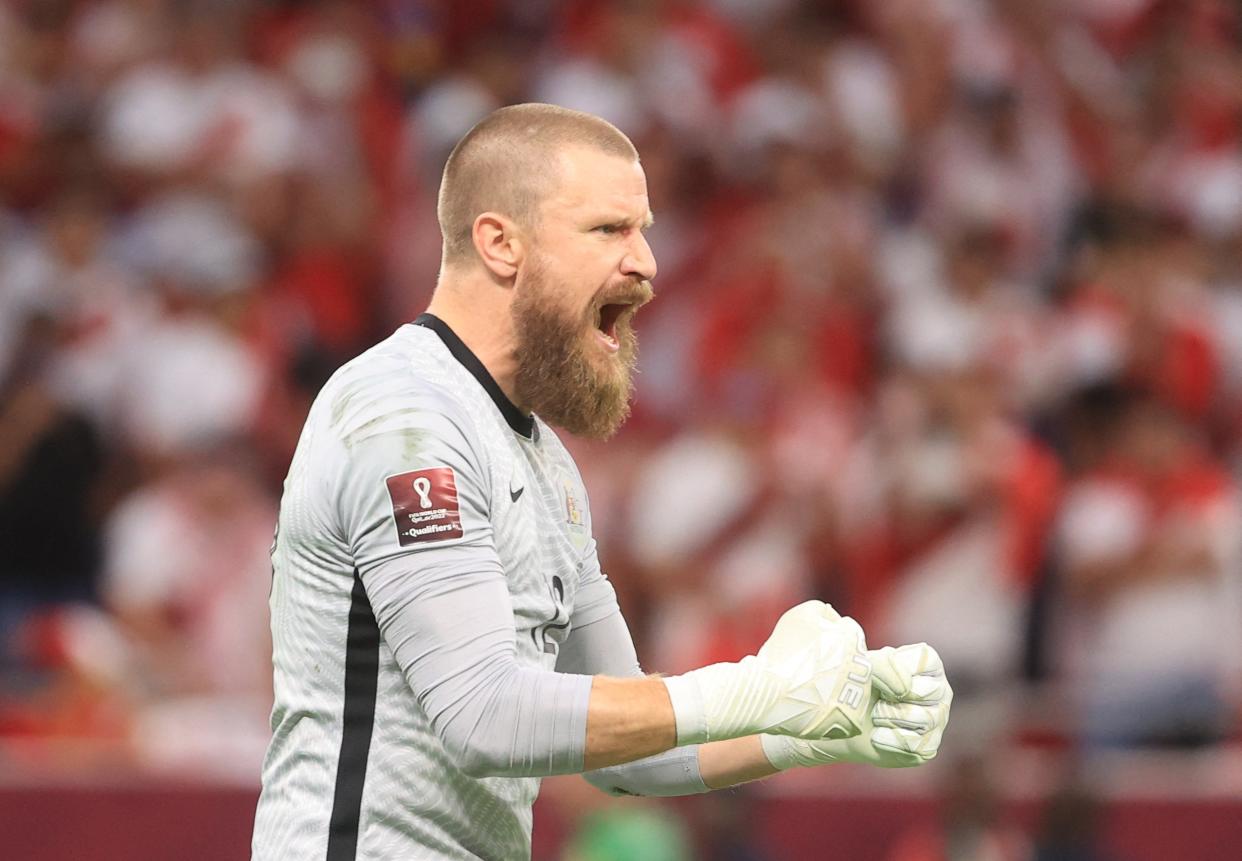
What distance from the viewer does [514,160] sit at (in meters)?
3.18

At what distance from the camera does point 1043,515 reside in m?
7.66

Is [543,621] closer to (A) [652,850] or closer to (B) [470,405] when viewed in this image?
(B) [470,405]

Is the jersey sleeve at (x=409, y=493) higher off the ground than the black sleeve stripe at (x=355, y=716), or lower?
higher

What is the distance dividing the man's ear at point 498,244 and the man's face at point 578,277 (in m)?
0.03

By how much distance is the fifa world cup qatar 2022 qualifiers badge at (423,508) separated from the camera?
2.82m

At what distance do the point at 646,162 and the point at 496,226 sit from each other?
603 centimetres

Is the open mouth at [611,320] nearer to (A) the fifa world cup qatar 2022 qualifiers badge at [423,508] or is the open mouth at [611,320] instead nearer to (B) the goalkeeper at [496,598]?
(B) the goalkeeper at [496,598]

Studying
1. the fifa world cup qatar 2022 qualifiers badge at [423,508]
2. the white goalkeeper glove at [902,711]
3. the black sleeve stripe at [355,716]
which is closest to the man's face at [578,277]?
Answer: the fifa world cup qatar 2022 qualifiers badge at [423,508]

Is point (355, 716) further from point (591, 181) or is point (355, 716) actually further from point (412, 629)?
point (591, 181)

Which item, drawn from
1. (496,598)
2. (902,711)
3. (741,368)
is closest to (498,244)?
(496,598)

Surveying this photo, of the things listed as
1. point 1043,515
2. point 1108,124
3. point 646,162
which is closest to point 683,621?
point 1043,515

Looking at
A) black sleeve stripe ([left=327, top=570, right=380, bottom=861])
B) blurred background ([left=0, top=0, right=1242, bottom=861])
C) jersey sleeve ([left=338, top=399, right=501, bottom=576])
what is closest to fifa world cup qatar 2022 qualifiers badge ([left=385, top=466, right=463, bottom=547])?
jersey sleeve ([left=338, top=399, right=501, bottom=576])

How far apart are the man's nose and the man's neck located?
0.69 ft

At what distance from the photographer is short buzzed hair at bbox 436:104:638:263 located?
316 centimetres
